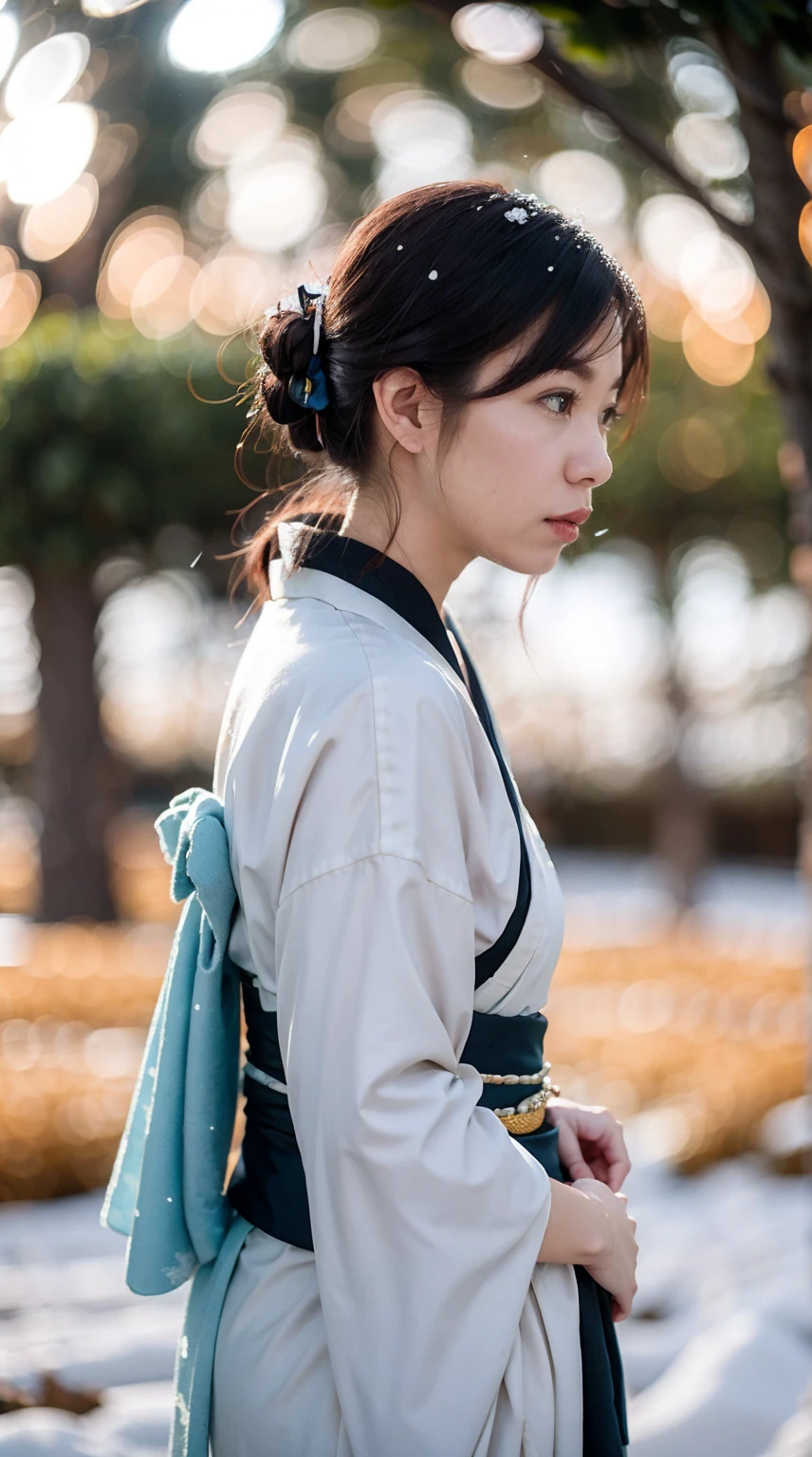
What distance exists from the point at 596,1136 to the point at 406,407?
0.76 meters

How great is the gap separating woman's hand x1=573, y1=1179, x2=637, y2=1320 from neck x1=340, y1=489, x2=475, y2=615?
0.56 m

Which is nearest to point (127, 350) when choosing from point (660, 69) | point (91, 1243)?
point (660, 69)

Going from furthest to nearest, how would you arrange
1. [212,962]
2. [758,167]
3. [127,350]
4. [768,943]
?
1. [768,943]
2. [127,350]
3. [758,167]
4. [212,962]

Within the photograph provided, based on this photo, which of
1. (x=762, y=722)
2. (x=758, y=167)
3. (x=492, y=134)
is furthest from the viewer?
(x=762, y=722)

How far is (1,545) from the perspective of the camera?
6.23 meters

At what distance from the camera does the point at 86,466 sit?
594cm

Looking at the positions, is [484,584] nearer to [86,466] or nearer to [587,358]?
[86,466]

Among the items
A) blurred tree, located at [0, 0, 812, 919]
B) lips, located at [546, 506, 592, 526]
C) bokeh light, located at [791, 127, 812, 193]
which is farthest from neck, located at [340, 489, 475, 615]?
bokeh light, located at [791, 127, 812, 193]

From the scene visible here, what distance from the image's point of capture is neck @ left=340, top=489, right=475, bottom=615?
1174 mm

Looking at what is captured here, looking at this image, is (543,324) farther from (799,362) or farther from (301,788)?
(799,362)

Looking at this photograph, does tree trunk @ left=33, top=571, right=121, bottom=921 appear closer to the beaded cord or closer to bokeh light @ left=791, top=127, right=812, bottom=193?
bokeh light @ left=791, top=127, right=812, bottom=193

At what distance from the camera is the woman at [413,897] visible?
3.09 ft

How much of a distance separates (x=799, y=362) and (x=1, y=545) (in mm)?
4773

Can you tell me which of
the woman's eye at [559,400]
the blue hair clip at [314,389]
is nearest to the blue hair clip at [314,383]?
the blue hair clip at [314,389]
